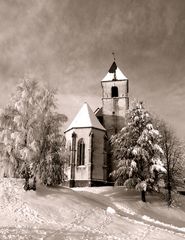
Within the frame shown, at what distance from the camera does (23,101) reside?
21.0 m

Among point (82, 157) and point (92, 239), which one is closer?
point (92, 239)

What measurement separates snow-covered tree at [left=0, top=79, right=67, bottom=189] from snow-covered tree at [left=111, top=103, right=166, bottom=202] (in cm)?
752

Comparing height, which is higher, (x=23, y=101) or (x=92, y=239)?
(x=23, y=101)

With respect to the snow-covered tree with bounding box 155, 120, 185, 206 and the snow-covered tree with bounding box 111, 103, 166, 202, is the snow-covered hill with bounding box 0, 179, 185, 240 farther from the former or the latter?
the snow-covered tree with bounding box 155, 120, 185, 206

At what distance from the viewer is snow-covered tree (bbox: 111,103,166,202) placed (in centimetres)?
2683

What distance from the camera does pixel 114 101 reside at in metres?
45.4

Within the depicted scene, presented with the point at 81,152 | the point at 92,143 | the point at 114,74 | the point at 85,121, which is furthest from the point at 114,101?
the point at 81,152

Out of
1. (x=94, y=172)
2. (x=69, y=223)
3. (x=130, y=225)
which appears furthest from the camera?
(x=94, y=172)

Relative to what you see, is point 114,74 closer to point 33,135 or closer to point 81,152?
point 81,152

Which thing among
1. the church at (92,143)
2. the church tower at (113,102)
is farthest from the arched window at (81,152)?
the church tower at (113,102)

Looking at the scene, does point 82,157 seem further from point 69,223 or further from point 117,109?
point 69,223

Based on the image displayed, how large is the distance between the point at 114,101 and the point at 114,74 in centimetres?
535

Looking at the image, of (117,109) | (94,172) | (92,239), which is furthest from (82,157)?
(92,239)

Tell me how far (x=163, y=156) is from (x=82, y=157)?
12.4 meters
